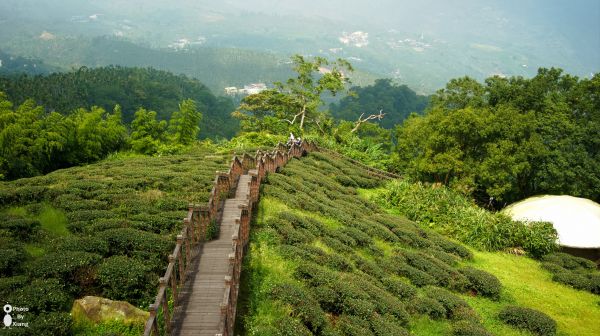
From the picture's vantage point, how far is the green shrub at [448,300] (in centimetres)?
1689

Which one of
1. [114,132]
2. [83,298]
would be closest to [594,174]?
[83,298]

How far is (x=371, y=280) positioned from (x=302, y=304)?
5.01 m

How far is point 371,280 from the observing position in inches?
677

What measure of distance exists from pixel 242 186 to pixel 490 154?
20.1m

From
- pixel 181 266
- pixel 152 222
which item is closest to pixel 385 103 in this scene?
pixel 152 222

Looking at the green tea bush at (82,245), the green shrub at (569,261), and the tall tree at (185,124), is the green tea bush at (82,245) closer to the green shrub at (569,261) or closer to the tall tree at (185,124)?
the green shrub at (569,261)

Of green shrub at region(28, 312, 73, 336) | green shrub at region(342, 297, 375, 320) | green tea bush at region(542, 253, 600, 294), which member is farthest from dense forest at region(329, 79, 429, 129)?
green shrub at region(28, 312, 73, 336)

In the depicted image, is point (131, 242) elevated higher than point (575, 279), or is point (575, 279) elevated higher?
point (131, 242)

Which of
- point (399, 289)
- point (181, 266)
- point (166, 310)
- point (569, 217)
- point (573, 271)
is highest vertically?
point (181, 266)

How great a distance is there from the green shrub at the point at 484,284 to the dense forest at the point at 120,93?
78.9 metres

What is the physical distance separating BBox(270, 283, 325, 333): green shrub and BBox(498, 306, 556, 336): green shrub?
8.84 m

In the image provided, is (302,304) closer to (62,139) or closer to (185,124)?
(62,139)

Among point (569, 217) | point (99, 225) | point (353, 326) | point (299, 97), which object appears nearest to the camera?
point (353, 326)

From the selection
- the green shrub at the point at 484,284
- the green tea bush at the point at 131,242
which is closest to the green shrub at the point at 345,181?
the green shrub at the point at 484,284
